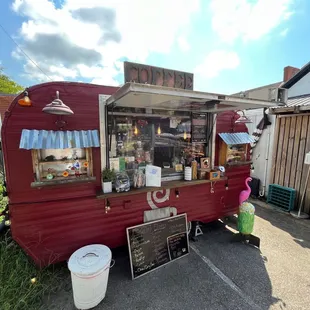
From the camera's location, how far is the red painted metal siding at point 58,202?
219 centimetres

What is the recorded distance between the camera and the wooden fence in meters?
4.57

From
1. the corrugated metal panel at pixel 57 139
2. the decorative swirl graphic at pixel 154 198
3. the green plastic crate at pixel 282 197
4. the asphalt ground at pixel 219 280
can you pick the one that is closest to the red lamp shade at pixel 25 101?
the corrugated metal panel at pixel 57 139

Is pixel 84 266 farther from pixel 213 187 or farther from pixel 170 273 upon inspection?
pixel 213 187

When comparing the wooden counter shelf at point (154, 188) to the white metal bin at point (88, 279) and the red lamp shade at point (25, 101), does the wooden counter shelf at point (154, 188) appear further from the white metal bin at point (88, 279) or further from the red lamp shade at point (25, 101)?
the red lamp shade at point (25, 101)

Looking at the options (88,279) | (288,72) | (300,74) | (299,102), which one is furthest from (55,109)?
(288,72)

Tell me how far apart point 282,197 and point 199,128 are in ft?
11.8

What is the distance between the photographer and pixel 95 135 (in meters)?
2.45

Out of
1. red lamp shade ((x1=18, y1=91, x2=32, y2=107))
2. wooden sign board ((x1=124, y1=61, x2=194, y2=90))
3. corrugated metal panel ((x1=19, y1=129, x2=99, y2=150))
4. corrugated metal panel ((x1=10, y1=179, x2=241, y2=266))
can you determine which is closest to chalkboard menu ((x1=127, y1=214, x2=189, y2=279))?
corrugated metal panel ((x1=10, y1=179, x2=241, y2=266))

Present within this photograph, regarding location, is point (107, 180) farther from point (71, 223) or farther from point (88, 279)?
point (88, 279)

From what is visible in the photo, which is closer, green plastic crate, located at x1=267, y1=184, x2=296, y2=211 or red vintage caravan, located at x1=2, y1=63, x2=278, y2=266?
red vintage caravan, located at x1=2, y1=63, x2=278, y2=266

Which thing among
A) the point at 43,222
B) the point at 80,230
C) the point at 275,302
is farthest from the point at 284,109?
the point at 43,222

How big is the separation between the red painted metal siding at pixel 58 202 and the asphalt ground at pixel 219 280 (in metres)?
0.60

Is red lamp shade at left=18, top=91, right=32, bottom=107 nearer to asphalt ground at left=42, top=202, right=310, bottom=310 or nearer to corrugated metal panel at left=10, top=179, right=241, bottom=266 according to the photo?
corrugated metal panel at left=10, top=179, right=241, bottom=266

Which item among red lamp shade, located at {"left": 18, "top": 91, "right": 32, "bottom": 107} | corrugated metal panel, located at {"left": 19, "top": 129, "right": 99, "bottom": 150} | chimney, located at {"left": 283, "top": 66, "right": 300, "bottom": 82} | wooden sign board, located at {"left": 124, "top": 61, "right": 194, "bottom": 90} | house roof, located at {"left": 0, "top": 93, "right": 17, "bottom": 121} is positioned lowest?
corrugated metal panel, located at {"left": 19, "top": 129, "right": 99, "bottom": 150}
